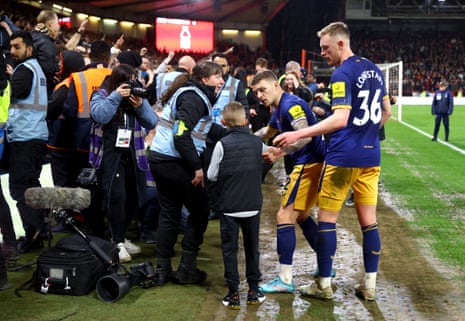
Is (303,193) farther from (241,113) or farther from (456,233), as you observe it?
(456,233)

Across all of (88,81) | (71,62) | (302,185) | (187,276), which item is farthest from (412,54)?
(187,276)

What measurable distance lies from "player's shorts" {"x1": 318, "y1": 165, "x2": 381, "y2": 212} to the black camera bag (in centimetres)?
189

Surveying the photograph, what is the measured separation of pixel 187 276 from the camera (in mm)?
5914

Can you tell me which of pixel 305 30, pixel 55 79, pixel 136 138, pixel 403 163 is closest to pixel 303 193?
pixel 136 138

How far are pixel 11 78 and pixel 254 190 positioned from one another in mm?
2935

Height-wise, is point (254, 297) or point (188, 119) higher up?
point (188, 119)

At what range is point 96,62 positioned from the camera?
24.5 feet

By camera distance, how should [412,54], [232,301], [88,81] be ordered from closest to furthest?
[232,301] < [88,81] < [412,54]

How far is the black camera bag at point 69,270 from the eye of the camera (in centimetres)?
553

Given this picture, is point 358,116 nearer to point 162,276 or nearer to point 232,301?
point 232,301

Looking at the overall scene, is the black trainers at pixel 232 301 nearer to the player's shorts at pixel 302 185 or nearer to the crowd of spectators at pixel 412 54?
the player's shorts at pixel 302 185

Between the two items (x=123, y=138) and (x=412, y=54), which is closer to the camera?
(x=123, y=138)

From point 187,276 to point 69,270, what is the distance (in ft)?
3.37

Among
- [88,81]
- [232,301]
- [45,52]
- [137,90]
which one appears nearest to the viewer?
[232,301]
